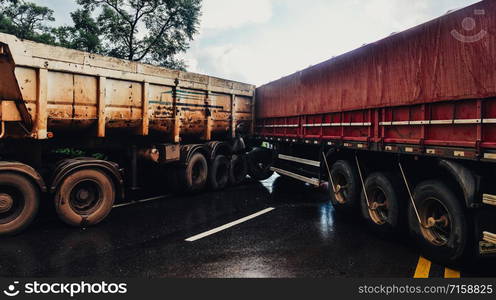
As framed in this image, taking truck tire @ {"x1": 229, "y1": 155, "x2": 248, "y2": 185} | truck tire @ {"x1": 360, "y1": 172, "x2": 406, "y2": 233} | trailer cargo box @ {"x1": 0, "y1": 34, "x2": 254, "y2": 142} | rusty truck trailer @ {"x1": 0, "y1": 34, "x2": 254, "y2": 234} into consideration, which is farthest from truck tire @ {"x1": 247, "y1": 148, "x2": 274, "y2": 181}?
truck tire @ {"x1": 360, "y1": 172, "x2": 406, "y2": 233}

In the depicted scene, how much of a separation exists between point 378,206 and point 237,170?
216 inches

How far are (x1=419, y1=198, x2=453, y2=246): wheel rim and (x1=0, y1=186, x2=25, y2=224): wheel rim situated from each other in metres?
5.89

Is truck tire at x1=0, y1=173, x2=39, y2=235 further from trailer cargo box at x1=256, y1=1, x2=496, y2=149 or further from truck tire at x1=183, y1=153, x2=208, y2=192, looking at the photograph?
trailer cargo box at x1=256, y1=1, x2=496, y2=149

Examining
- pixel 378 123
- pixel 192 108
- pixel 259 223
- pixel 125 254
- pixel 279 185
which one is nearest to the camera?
pixel 125 254

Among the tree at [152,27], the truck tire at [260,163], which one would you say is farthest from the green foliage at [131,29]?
the truck tire at [260,163]

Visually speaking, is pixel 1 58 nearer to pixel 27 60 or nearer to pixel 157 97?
pixel 27 60

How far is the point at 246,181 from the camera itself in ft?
36.6

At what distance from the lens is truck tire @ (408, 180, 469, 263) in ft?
12.6

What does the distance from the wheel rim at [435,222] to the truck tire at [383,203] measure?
49 centimetres

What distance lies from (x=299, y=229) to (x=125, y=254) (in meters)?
2.78

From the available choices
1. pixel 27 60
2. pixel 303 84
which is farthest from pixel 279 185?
pixel 27 60

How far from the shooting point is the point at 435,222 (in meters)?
4.29

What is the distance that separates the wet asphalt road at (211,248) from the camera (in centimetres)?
390

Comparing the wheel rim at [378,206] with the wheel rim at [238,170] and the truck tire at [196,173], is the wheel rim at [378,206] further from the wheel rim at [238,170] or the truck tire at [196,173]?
the wheel rim at [238,170]
